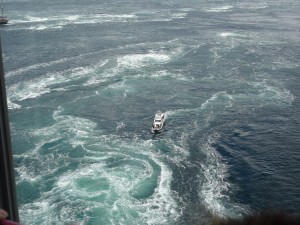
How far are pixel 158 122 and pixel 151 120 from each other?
7.30 feet

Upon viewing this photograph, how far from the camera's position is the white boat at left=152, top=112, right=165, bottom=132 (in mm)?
31467

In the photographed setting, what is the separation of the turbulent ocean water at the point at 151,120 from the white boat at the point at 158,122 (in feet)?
1.92

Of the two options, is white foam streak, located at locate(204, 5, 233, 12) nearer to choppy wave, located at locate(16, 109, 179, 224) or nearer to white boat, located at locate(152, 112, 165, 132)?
white boat, located at locate(152, 112, 165, 132)

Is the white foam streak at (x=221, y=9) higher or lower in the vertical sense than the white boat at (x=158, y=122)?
higher

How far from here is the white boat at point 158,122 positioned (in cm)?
3147

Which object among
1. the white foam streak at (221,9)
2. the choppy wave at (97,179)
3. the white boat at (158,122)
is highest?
the white foam streak at (221,9)

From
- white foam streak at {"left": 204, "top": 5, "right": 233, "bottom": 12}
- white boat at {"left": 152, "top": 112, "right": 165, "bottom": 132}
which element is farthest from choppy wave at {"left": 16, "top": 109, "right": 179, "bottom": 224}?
white foam streak at {"left": 204, "top": 5, "right": 233, "bottom": 12}

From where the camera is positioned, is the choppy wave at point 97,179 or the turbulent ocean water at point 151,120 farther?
the turbulent ocean water at point 151,120

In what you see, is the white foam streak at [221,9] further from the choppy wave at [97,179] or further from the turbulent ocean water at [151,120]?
the choppy wave at [97,179]

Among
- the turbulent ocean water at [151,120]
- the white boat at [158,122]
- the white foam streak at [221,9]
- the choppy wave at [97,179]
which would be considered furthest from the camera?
the white foam streak at [221,9]

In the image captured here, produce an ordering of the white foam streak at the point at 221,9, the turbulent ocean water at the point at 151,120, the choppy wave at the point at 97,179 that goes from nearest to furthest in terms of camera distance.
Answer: the choppy wave at the point at 97,179 → the turbulent ocean water at the point at 151,120 → the white foam streak at the point at 221,9

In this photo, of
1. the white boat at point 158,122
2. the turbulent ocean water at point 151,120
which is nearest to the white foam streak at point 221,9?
the turbulent ocean water at point 151,120

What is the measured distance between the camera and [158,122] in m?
31.9

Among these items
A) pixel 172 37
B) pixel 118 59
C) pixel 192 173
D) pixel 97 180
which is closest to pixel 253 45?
pixel 172 37
